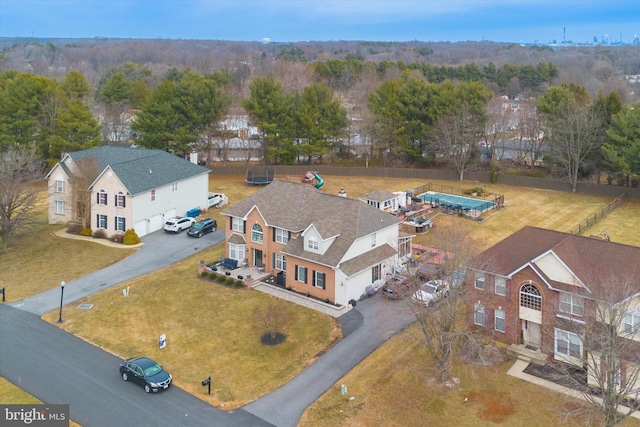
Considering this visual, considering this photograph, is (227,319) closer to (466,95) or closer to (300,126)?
(300,126)

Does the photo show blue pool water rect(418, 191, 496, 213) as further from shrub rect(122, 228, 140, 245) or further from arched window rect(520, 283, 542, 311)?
shrub rect(122, 228, 140, 245)

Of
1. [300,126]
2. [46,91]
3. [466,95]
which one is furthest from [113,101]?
[466,95]

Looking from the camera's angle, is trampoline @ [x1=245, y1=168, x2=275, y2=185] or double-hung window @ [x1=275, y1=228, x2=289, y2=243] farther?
trampoline @ [x1=245, y1=168, x2=275, y2=185]

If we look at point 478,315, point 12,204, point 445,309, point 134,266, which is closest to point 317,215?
point 478,315

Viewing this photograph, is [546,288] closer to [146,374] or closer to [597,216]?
[146,374]

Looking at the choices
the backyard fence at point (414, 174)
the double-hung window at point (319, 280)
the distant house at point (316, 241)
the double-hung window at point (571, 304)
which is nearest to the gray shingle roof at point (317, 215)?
the distant house at point (316, 241)

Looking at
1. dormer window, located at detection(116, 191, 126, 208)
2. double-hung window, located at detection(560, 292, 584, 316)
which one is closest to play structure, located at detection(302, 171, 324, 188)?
dormer window, located at detection(116, 191, 126, 208)
